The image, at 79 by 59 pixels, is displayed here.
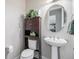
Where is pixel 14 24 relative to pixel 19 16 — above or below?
below

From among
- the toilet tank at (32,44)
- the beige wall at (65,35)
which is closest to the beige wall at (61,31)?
the beige wall at (65,35)

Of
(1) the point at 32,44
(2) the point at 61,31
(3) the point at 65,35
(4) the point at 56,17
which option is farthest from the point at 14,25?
(3) the point at 65,35

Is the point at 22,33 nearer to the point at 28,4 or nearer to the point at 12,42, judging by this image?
the point at 12,42

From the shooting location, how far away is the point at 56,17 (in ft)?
9.94

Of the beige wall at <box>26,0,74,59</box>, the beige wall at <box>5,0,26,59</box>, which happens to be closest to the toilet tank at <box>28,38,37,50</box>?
the beige wall at <box>26,0,74,59</box>

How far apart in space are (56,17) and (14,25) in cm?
141

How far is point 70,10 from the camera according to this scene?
2.67 meters

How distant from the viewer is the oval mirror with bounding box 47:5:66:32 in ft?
9.43

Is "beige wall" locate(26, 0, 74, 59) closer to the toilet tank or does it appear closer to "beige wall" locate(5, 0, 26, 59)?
the toilet tank

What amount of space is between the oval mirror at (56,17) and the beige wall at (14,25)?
42.9 inches

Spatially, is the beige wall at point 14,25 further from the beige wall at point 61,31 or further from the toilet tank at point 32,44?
the beige wall at point 61,31

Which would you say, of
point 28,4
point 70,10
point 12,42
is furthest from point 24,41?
point 70,10

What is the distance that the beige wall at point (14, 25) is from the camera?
112 inches
